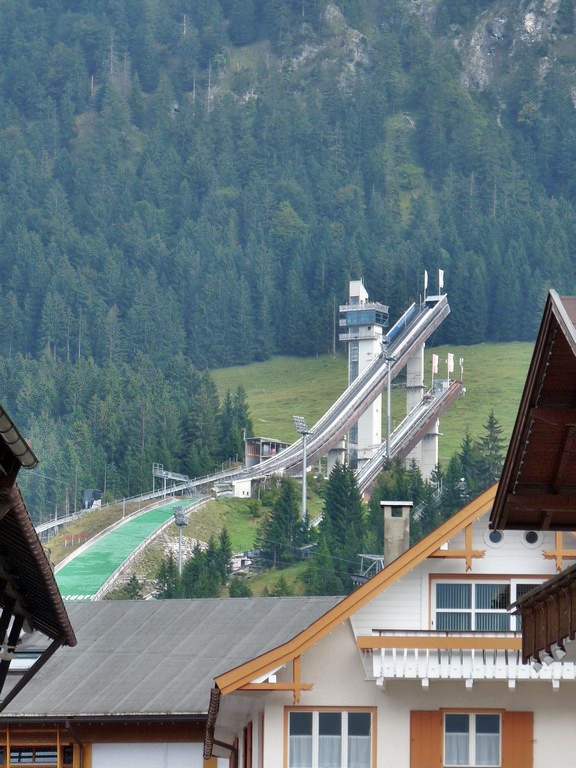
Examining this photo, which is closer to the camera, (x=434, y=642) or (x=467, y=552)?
(x=434, y=642)

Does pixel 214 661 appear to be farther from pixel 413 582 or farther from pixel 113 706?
pixel 413 582

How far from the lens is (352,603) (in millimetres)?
28094

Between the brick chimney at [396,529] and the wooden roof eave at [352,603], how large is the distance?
4.59 m

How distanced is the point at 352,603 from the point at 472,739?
2835 mm

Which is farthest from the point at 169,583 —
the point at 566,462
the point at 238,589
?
the point at 566,462

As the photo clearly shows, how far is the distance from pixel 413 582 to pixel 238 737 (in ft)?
18.1

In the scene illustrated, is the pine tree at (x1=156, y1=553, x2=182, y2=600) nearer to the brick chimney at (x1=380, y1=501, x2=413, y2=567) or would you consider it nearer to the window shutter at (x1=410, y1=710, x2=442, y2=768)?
the brick chimney at (x1=380, y1=501, x2=413, y2=567)

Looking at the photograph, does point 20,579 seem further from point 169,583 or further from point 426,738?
point 169,583

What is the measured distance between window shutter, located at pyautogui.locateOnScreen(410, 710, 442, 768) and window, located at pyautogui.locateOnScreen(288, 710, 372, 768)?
0.64m

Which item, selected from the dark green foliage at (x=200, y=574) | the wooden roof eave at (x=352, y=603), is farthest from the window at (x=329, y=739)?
the dark green foliage at (x=200, y=574)

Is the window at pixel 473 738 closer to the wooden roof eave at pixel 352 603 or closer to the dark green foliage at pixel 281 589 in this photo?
the wooden roof eave at pixel 352 603

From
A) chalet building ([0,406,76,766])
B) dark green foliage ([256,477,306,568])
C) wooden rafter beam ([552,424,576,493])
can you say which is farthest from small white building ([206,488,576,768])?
dark green foliage ([256,477,306,568])

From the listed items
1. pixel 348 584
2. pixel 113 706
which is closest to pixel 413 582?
pixel 113 706

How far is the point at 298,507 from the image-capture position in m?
195
